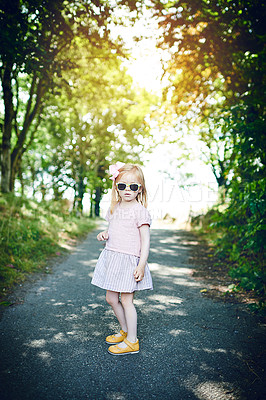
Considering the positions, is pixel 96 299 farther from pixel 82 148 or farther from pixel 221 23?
pixel 82 148

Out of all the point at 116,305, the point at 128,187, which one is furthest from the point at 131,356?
the point at 128,187

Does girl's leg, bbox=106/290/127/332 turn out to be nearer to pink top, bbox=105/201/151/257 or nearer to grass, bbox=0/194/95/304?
pink top, bbox=105/201/151/257

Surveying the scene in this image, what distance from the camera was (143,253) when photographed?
276cm

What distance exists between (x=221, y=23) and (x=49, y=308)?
586cm

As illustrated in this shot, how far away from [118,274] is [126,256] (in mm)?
192

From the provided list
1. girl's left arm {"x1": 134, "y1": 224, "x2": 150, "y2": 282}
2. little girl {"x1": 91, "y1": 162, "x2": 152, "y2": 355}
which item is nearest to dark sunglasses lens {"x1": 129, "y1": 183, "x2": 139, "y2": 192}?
little girl {"x1": 91, "y1": 162, "x2": 152, "y2": 355}

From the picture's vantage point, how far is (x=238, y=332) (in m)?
3.17

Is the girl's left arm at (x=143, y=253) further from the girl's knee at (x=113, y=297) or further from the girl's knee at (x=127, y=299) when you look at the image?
the girl's knee at (x=113, y=297)

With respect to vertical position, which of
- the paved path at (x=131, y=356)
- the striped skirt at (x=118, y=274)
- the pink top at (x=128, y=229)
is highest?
the pink top at (x=128, y=229)

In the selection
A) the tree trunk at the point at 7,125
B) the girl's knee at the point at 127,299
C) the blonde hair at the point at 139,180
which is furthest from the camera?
the tree trunk at the point at 7,125

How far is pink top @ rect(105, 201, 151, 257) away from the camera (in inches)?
111

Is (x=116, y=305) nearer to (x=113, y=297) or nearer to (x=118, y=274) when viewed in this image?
(x=113, y=297)

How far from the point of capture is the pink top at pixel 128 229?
2.83 meters

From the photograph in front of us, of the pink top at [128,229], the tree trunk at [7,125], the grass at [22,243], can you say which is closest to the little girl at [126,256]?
the pink top at [128,229]
